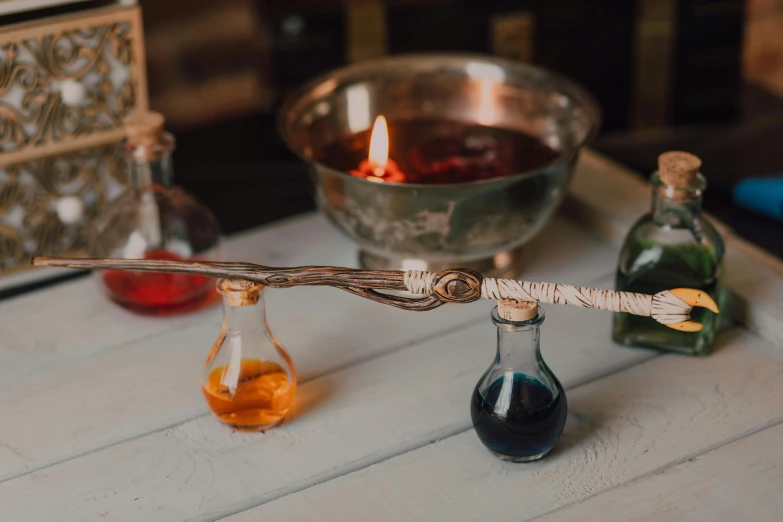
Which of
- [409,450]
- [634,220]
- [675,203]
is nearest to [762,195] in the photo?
→ [634,220]

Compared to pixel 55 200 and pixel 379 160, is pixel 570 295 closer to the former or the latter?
pixel 379 160

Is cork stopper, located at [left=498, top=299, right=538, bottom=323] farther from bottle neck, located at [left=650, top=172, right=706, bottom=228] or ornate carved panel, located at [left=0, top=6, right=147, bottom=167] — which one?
ornate carved panel, located at [left=0, top=6, right=147, bottom=167]

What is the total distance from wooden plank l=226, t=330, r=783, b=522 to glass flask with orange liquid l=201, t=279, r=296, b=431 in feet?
0.26

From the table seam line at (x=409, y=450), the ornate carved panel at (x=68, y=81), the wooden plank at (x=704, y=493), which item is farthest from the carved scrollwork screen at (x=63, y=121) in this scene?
the wooden plank at (x=704, y=493)

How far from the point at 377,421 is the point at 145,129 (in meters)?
0.30

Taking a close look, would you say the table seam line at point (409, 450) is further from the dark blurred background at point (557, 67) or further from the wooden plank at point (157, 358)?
the dark blurred background at point (557, 67)

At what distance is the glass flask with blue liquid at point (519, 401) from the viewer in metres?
0.68

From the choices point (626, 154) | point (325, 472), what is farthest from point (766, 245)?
point (325, 472)

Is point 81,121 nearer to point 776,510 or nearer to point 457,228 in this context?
point 457,228

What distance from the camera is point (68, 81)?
901mm

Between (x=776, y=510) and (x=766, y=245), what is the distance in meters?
0.42

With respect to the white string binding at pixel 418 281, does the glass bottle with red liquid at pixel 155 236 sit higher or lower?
lower

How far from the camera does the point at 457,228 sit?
2.72 feet

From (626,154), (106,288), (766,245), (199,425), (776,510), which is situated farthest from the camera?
(626,154)
